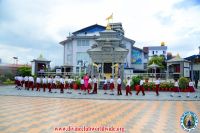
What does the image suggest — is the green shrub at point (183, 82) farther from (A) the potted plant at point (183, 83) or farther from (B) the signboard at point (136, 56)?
(B) the signboard at point (136, 56)

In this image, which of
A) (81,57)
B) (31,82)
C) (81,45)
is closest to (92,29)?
(81,45)

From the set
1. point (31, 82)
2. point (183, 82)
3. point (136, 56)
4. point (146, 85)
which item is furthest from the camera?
point (136, 56)

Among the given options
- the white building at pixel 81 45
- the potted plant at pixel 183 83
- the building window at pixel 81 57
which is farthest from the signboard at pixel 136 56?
the potted plant at pixel 183 83

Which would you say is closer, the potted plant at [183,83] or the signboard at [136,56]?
the potted plant at [183,83]

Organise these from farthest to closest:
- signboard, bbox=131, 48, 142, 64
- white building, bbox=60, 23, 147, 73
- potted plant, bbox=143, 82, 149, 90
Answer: signboard, bbox=131, 48, 142, 64, white building, bbox=60, 23, 147, 73, potted plant, bbox=143, 82, 149, 90

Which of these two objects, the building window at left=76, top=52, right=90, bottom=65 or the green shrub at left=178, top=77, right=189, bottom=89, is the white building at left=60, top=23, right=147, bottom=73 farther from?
the green shrub at left=178, top=77, right=189, bottom=89

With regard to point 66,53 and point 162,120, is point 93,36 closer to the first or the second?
point 66,53

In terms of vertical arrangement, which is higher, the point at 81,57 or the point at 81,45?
the point at 81,45

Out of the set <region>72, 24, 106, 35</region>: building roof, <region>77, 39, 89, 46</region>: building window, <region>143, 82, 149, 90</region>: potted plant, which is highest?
<region>72, 24, 106, 35</region>: building roof

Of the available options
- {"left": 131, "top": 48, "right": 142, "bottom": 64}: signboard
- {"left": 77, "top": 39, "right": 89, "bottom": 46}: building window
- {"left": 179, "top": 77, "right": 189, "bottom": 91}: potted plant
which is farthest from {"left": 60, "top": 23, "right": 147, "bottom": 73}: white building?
{"left": 179, "top": 77, "right": 189, "bottom": 91}: potted plant

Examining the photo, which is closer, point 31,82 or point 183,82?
point 31,82

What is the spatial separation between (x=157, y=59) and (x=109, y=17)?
2634cm

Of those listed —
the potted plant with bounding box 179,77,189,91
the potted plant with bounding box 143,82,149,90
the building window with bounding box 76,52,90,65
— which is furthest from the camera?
the building window with bounding box 76,52,90,65

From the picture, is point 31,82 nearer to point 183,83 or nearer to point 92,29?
point 183,83
